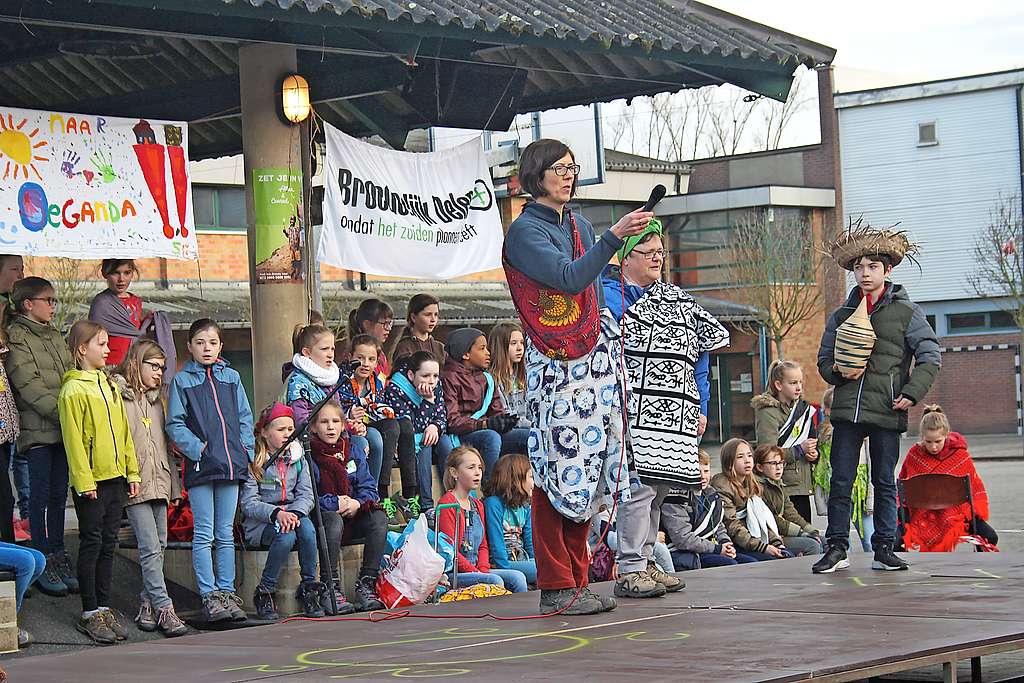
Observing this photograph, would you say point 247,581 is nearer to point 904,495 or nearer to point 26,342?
point 26,342

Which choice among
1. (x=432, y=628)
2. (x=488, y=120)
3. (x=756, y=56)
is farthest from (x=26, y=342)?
(x=756, y=56)

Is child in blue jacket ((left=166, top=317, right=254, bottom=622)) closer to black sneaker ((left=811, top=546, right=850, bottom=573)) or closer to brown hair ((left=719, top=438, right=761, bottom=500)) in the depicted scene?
black sneaker ((left=811, top=546, right=850, bottom=573))

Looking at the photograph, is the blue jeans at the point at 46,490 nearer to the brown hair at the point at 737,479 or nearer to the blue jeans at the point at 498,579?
the blue jeans at the point at 498,579

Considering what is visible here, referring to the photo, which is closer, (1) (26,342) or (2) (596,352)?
(2) (596,352)

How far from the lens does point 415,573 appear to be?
8.66 meters

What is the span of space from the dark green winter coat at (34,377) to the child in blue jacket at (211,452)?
27.6 inches

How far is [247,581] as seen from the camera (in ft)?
29.8

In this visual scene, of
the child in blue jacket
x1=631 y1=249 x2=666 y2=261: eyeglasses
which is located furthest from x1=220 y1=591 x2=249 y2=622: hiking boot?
x1=631 y1=249 x2=666 y2=261: eyeglasses

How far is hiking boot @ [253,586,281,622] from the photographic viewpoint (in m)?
8.77

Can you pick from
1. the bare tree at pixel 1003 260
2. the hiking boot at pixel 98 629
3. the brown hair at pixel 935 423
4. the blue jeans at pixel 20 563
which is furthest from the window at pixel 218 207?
the blue jeans at pixel 20 563

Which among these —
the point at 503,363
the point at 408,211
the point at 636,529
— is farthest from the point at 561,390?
the point at 408,211

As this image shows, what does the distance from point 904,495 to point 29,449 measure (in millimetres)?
6110

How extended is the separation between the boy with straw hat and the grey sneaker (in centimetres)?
130

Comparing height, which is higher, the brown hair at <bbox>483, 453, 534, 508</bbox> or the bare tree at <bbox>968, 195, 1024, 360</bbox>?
the bare tree at <bbox>968, 195, 1024, 360</bbox>
